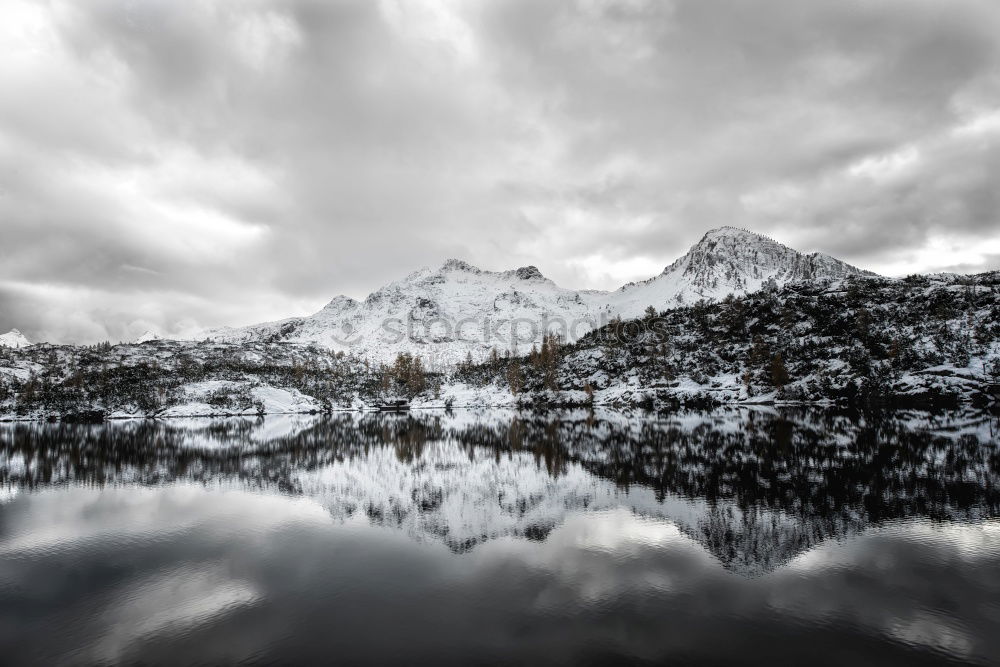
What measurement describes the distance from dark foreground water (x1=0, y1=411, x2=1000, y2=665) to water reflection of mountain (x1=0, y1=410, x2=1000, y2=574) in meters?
0.27

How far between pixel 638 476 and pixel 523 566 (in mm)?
19150

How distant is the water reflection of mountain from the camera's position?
22688 mm

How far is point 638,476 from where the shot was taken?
35.0 m

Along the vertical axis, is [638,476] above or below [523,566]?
below

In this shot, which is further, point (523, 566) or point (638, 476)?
point (638, 476)

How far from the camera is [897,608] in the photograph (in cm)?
1365

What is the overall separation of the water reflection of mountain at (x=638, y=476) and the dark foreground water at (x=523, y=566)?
0.88 ft

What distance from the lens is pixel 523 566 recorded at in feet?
59.7

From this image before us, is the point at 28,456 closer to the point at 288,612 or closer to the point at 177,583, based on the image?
the point at 177,583

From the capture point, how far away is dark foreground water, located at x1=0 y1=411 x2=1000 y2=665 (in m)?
12.4

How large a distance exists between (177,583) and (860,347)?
165m

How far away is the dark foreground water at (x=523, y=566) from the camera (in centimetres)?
1237

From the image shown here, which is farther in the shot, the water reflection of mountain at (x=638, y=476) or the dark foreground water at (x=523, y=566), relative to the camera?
the water reflection of mountain at (x=638, y=476)

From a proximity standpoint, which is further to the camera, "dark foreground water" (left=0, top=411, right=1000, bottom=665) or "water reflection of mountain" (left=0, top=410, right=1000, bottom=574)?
"water reflection of mountain" (left=0, top=410, right=1000, bottom=574)
